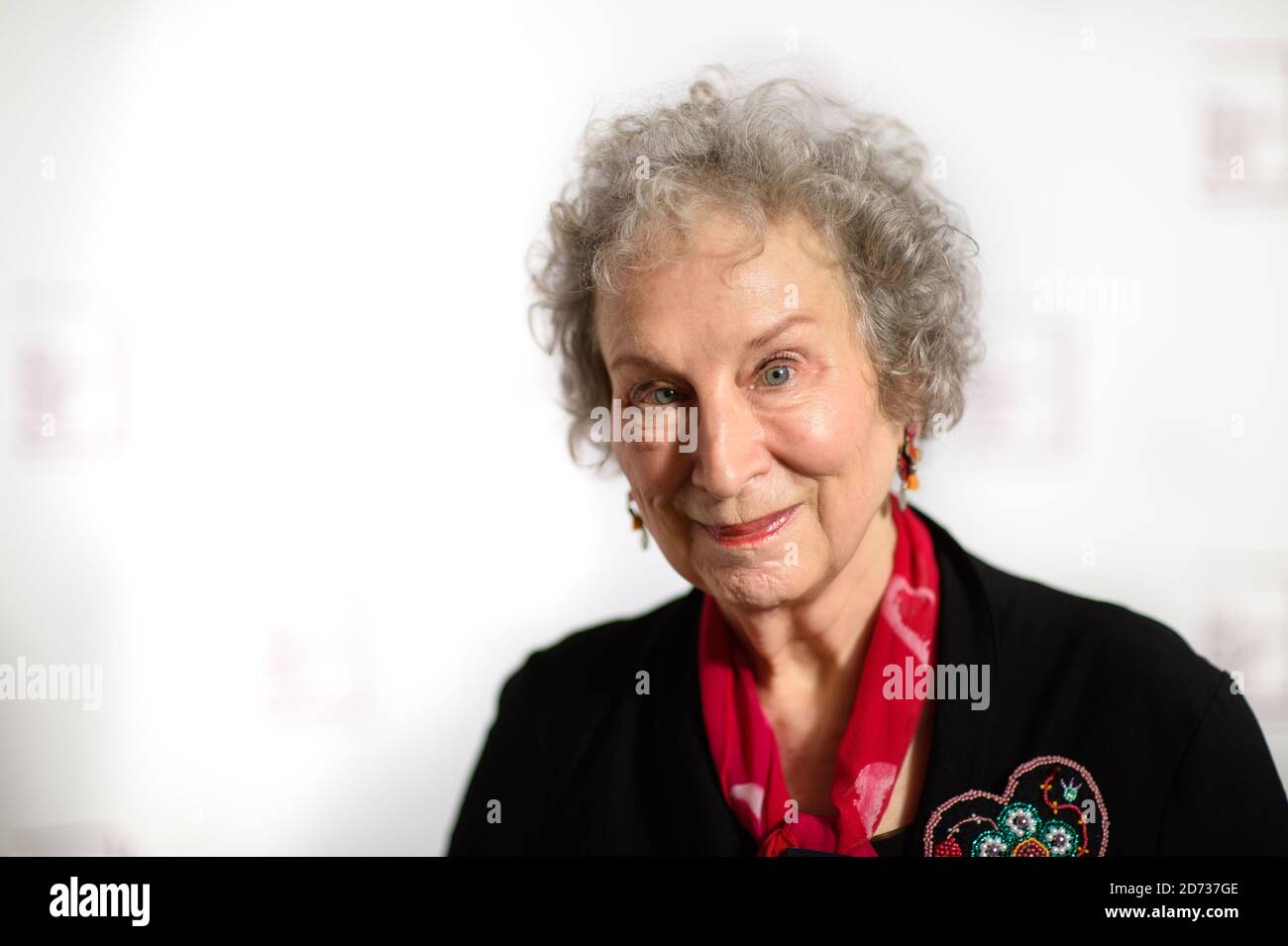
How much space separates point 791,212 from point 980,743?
633 mm

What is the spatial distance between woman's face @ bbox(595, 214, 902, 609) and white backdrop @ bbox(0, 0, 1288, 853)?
0.49 meters

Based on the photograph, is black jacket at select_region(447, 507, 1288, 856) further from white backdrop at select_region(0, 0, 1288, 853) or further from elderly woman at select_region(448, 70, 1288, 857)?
white backdrop at select_region(0, 0, 1288, 853)

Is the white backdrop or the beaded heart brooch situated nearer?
the beaded heart brooch

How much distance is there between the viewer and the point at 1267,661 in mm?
1563

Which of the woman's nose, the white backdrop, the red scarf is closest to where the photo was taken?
the woman's nose

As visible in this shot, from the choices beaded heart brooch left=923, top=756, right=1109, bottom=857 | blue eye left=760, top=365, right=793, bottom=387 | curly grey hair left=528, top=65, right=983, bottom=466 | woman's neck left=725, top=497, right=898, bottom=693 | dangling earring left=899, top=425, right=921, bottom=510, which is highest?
curly grey hair left=528, top=65, right=983, bottom=466

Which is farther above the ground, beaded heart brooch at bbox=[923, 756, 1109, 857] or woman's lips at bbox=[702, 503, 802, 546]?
woman's lips at bbox=[702, 503, 802, 546]

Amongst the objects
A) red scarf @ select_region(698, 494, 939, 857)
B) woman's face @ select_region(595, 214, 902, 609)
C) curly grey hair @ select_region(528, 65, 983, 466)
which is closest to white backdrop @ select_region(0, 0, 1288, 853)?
curly grey hair @ select_region(528, 65, 983, 466)

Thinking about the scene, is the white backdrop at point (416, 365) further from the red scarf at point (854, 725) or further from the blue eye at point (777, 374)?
the blue eye at point (777, 374)

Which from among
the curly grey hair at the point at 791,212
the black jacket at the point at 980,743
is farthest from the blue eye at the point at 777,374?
the black jacket at the point at 980,743

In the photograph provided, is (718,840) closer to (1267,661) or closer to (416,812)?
(416,812)

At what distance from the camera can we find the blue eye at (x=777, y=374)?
1.09 m

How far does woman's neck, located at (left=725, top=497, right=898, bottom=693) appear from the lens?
4.09 feet

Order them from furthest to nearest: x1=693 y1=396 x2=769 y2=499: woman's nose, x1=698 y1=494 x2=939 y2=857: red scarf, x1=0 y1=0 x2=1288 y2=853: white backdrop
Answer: x1=0 y1=0 x2=1288 y2=853: white backdrop → x1=698 y1=494 x2=939 y2=857: red scarf → x1=693 y1=396 x2=769 y2=499: woman's nose
